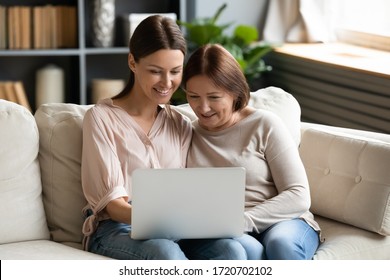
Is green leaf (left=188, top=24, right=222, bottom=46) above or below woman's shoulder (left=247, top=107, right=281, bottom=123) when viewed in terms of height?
below

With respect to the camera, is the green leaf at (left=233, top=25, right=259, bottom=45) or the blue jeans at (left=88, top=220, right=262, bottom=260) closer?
the blue jeans at (left=88, top=220, right=262, bottom=260)

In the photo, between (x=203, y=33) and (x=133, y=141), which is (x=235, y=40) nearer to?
(x=203, y=33)

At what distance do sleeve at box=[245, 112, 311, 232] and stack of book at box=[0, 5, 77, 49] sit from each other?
2.52m

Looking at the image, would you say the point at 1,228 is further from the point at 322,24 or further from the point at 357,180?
the point at 322,24

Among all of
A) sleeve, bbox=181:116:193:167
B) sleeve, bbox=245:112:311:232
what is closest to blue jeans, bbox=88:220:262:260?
sleeve, bbox=245:112:311:232

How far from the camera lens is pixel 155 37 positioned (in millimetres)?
2312

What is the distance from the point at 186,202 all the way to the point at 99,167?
0.33m

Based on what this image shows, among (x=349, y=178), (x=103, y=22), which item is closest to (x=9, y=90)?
(x=103, y=22)

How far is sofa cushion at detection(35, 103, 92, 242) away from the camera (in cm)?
241

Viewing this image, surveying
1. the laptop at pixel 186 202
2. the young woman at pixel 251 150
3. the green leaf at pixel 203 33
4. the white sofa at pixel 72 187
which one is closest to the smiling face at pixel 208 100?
the young woman at pixel 251 150

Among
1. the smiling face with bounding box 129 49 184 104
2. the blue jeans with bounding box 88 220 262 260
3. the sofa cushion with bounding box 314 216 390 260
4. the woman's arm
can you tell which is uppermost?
the smiling face with bounding box 129 49 184 104

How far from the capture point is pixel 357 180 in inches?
100

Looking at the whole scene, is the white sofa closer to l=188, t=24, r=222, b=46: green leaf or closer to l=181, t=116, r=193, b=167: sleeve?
l=181, t=116, r=193, b=167: sleeve
